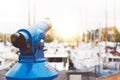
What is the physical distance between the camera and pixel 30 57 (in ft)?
4.42

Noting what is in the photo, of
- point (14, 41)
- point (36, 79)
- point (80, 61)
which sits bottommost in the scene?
point (80, 61)

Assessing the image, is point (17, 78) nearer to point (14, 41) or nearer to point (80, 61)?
point (14, 41)

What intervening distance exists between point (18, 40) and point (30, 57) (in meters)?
0.11

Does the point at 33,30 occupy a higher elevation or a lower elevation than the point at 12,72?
higher

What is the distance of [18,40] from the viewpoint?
4.24 ft

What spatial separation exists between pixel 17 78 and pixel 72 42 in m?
17.0

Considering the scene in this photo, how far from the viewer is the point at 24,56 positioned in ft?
4.45

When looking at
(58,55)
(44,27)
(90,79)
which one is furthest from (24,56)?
(58,55)

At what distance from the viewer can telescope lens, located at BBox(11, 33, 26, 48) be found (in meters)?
1.28

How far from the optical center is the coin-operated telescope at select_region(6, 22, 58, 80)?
1291mm

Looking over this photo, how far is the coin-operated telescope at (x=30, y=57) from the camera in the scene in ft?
4.24

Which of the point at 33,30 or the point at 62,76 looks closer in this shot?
the point at 33,30

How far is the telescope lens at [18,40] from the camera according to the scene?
1277mm

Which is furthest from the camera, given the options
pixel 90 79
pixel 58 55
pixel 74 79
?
pixel 58 55
